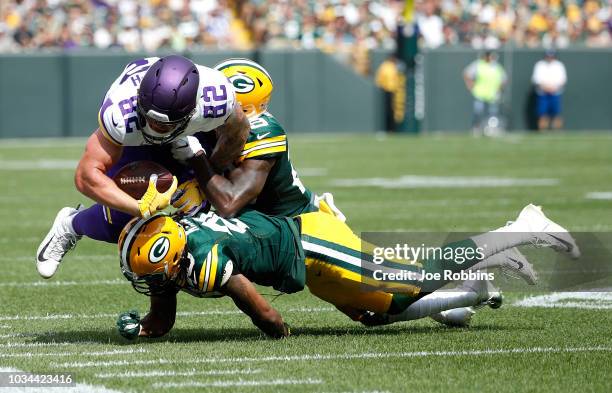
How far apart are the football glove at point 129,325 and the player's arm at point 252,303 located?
1.39 ft

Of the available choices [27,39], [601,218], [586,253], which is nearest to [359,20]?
[27,39]

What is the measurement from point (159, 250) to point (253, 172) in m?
0.63

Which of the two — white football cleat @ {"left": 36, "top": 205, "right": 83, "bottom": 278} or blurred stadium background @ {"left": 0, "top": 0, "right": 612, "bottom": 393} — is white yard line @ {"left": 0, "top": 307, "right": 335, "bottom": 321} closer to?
blurred stadium background @ {"left": 0, "top": 0, "right": 612, "bottom": 393}

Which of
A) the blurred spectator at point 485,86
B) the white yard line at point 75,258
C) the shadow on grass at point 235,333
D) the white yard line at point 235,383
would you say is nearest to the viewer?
the white yard line at point 235,383

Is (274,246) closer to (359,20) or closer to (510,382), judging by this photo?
(510,382)

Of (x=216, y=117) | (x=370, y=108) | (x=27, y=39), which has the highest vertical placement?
(x=216, y=117)

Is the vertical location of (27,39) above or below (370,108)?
above

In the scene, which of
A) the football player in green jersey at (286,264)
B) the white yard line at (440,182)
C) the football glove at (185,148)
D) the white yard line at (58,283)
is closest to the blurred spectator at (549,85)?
the white yard line at (440,182)

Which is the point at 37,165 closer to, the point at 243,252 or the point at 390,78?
the point at 390,78

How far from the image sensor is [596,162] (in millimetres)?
18266

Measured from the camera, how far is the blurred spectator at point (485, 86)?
2631cm

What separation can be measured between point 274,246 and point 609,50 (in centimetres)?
2323

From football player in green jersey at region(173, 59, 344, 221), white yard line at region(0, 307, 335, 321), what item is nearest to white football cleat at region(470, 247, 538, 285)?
football player in green jersey at region(173, 59, 344, 221)

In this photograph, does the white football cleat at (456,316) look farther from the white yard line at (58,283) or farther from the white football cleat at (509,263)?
the white yard line at (58,283)
